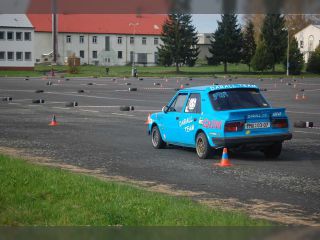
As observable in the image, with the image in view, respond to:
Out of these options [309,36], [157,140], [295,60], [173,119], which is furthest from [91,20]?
[295,60]

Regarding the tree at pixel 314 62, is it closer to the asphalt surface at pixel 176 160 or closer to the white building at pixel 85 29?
the white building at pixel 85 29

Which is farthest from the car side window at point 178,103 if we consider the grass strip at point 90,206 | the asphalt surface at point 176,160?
the grass strip at point 90,206

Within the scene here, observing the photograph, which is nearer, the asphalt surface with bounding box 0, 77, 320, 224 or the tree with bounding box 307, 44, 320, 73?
the asphalt surface with bounding box 0, 77, 320, 224

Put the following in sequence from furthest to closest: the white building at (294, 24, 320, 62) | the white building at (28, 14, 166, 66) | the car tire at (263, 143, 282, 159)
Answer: the car tire at (263, 143, 282, 159), the white building at (294, 24, 320, 62), the white building at (28, 14, 166, 66)

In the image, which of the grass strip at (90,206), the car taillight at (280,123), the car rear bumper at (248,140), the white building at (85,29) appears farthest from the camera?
the car taillight at (280,123)

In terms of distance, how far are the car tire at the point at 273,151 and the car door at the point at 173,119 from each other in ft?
7.20

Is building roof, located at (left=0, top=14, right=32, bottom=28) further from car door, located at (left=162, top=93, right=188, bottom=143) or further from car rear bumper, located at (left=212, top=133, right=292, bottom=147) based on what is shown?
car door, located at (left=162, top=93, right=188, bottom=143)

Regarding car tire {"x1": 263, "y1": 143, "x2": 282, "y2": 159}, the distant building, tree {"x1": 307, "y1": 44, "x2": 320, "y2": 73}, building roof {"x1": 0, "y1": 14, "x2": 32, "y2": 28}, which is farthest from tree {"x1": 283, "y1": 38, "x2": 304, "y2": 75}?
building roof {"x1": 0, "y1": 14, "x2": 32, "y2": 28}

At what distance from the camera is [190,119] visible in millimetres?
13930

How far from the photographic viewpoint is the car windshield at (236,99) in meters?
13.4

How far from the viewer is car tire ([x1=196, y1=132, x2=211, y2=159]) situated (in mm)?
13094

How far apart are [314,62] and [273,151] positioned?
75261mm

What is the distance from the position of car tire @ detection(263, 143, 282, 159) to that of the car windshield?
908mm

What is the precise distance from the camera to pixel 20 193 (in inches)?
303
